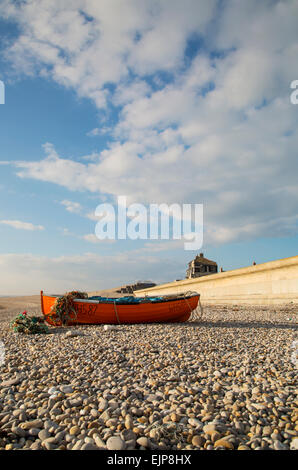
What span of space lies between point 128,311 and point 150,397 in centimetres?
703

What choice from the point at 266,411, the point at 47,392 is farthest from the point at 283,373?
the point at 47,392

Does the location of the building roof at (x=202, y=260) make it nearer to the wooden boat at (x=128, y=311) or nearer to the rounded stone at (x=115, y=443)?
the wooden boat at (x=128, y=311)

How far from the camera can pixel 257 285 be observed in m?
21.1

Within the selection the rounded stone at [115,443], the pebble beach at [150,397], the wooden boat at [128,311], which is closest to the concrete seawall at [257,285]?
the wooden boat at [128,311]

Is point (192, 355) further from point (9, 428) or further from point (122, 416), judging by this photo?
point (9, 428)

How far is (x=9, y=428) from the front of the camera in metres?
3.15

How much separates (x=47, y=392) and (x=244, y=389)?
2.99 meters

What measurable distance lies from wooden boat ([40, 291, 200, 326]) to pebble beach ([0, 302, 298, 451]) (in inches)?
151

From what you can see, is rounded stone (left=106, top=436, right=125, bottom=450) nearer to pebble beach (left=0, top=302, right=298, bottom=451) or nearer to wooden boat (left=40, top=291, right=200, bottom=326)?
pebble beach (left=0, top=302, right=298, bottom=451)

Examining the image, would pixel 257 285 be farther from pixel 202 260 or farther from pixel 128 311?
pixel 202 260

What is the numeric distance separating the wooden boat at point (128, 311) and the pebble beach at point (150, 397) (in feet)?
12.6

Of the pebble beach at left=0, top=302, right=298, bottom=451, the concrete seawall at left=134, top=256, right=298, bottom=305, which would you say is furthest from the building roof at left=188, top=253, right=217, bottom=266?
the pebble beach at left=0, top=302, right=298, bottom=451

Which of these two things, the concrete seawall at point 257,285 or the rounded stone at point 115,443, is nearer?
the rounded stone at point 115,443

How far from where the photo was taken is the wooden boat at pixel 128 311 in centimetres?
1077
